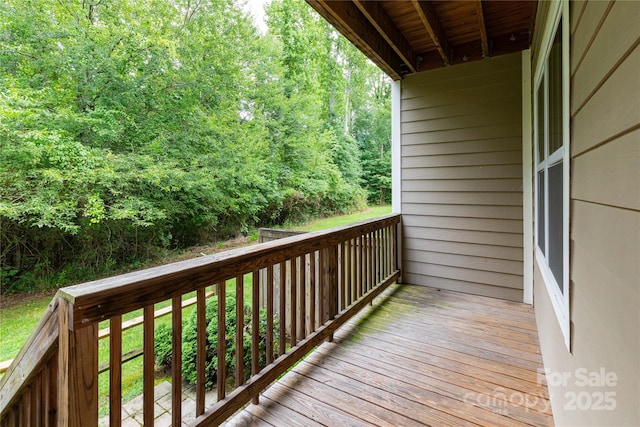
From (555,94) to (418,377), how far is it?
1901 mm

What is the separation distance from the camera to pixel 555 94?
1.68 meters

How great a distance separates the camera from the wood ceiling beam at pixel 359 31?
8.01ft

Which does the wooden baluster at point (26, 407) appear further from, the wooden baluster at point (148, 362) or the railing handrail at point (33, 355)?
the wooden baluster at point (148, 362)

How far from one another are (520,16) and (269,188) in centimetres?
668

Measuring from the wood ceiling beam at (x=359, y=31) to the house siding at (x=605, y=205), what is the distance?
70.1 inches

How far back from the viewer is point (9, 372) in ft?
4.01

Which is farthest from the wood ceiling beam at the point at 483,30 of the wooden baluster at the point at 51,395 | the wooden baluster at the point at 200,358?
the wooden baluster at the point at 51,395

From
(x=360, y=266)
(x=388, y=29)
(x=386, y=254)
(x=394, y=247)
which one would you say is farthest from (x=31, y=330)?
(x=388, y=29)

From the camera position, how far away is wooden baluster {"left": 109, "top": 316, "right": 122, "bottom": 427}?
1.12m

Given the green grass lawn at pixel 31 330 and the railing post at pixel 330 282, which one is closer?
the railing post at pixel 330 282

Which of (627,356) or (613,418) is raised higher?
(627,356)

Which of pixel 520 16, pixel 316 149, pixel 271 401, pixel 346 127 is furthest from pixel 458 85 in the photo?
pixel 346 127

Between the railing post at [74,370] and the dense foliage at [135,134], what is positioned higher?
the dense foliage at [135,134]

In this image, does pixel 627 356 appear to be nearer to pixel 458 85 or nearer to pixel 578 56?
pixel 578 56
